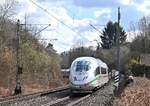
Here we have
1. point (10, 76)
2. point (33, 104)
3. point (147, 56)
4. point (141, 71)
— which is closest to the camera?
point (33, 104)

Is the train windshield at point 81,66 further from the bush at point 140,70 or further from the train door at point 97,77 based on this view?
the bush at point 140,70

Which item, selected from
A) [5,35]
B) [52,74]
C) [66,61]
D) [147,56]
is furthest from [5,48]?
[66,61]

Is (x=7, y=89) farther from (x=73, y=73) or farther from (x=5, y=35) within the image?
(x=73, y=73)

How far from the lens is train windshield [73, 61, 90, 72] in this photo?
4426 centimetres

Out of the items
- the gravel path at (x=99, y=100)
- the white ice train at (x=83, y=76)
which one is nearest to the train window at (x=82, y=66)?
the white ice train at (x=83, y=76)

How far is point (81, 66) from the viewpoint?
1761 inches

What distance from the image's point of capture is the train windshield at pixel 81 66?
44.3 meters

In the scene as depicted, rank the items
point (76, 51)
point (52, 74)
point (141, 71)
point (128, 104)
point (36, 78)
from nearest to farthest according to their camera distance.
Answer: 1. point (128, 104)
2. point (36, 78)
3. point (52, 74)
4. point (141, 71)
5. point (76, 51)

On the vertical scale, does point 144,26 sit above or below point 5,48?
above

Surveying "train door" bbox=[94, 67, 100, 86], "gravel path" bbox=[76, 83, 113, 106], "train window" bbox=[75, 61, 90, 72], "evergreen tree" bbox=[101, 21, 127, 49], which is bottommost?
"gravel path" bbox=[76, 83, 113, 106]

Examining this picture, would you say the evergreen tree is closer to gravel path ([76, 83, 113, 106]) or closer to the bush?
the bush

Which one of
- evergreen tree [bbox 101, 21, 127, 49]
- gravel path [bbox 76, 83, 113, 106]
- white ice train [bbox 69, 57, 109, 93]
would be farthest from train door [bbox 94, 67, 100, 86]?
evergreen tree [bbox 101, 21, 127, 49]

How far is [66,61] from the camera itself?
15225 centimetres

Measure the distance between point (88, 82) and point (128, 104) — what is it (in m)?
23.2
